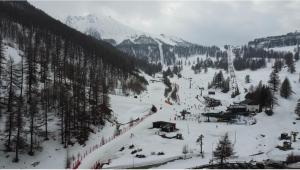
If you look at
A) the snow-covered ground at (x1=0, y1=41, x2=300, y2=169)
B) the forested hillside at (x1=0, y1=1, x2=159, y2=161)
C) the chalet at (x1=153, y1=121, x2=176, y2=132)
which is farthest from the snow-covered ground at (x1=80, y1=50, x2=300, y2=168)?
the forested hillside at (x1=0, y1=1, x2=159, y2=161)

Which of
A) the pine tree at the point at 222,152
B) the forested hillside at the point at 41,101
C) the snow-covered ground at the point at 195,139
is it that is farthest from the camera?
the snow-covered ground at the point at 195,139

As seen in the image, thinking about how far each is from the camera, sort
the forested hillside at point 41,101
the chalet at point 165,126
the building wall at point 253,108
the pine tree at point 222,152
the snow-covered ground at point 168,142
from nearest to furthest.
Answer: the pine tree at point 222,152 → the snow-covered ground at point 168,142 → the forested hillside at point 41,101 → the chalet at point 165,126 → the building wall at point 253,108

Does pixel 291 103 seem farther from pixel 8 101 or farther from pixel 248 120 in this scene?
pixel 8 101

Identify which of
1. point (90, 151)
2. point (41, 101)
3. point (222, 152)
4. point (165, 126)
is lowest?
point (90, 151)

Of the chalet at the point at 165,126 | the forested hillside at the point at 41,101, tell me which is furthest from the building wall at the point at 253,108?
the forested hillside at the point at 41,101

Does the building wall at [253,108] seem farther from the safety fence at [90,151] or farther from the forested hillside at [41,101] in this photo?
the forested hillside at [41,101]

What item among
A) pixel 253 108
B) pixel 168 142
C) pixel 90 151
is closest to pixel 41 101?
pixel 90 151

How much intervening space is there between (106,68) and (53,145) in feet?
328

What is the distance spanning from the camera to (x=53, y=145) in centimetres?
6819

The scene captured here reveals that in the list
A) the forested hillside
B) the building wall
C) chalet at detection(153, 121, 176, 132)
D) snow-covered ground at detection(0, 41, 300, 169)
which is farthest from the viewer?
the building wall

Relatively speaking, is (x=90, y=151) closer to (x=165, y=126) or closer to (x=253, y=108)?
(x=165, y=126)

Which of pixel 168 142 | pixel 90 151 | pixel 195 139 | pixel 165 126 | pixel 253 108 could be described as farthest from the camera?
pixel 253 108

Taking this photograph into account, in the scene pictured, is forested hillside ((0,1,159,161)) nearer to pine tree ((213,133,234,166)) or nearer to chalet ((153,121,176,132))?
chalet ((153,121,176,132))

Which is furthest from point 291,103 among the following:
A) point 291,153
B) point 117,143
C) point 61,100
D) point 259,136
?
point 61,100
